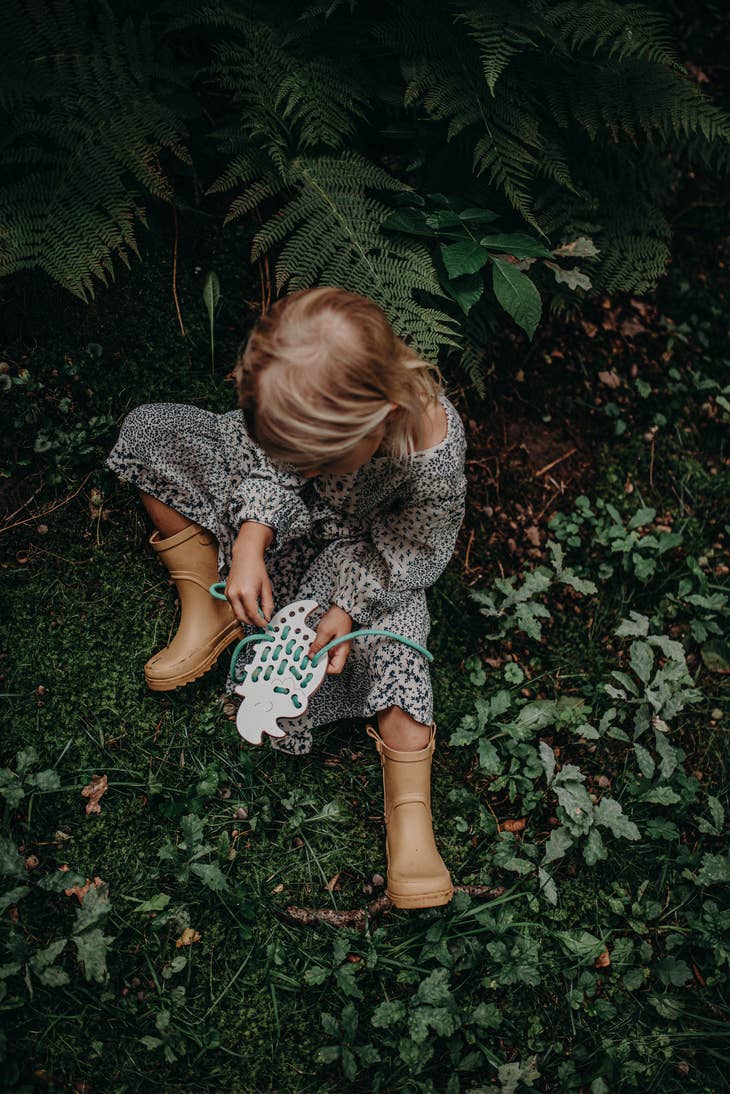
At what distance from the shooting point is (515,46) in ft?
8.21

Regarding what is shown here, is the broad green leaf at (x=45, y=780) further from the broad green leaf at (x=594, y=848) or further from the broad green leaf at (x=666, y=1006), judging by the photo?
the broad green leaf at (x=666, y=1006)

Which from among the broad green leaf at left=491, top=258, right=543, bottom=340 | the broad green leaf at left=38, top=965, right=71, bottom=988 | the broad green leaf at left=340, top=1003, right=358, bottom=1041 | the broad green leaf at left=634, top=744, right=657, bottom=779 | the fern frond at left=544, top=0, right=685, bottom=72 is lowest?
the broad green leaf at left=38, top=965, right=71, bottom=988

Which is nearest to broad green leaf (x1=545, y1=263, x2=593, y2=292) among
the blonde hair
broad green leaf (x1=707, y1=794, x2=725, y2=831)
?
the blonde hair

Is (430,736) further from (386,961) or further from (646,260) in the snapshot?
(646,260)

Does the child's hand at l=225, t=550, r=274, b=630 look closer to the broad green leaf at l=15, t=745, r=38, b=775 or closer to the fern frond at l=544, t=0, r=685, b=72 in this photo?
the broad green leaf at l=15, t=745, r=38, b=775

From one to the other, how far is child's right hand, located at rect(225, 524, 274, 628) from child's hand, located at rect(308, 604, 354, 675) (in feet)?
0.58

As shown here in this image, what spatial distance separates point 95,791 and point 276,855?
2.22 ft

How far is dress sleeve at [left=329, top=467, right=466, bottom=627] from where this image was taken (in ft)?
7.57

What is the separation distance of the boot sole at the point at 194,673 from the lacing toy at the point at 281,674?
281 mm

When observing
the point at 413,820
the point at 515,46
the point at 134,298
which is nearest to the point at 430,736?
the point at 413,820

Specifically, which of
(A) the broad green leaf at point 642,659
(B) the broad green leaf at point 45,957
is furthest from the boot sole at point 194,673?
(A) the broad green leaf at point 642,659

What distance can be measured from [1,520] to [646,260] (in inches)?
106

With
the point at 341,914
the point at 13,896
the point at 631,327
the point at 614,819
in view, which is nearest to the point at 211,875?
the point at 341,914

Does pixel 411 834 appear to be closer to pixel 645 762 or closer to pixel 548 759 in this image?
pixel 548 759
